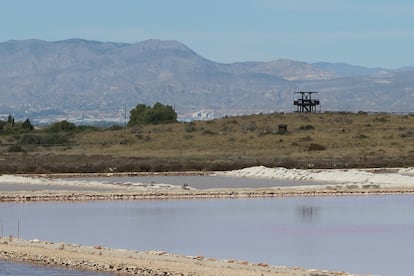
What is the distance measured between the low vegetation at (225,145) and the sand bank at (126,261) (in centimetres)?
3205

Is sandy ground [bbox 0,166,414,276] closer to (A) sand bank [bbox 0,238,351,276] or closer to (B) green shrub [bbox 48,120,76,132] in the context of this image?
(A) sand bank [bbox 0,238,351,276]

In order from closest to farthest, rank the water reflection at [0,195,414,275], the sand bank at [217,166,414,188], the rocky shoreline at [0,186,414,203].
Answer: the water reflection at [0,195,414,275] → the rocky shoreline at [0,186,414,203] → the sand bank at [217,166,414,188]

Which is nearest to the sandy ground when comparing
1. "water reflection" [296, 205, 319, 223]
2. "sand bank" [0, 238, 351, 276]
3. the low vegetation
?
"sand bank" [0, 238, 351, 276]

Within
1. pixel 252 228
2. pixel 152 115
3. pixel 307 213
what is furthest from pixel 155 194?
pixel 152 115

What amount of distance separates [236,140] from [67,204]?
149ft

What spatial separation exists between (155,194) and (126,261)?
1997 centimetres

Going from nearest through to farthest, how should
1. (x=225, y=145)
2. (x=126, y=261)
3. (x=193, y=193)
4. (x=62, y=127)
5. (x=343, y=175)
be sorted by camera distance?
(x=126, y=261) → (x=193, y=193) → (x=343, y=175) → (x=225, y=145) → (x=62, y=127)

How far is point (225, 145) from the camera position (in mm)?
80938

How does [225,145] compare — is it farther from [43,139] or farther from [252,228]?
[252,228]

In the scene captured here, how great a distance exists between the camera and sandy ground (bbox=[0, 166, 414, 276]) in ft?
68.0

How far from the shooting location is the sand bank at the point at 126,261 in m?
20.1

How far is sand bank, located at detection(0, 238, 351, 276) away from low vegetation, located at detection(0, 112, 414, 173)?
32.0 meters

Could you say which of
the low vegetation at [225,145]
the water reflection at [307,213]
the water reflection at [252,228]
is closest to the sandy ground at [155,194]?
the water reflection at [252,228]

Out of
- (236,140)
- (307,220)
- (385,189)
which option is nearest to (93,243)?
(307,220)
